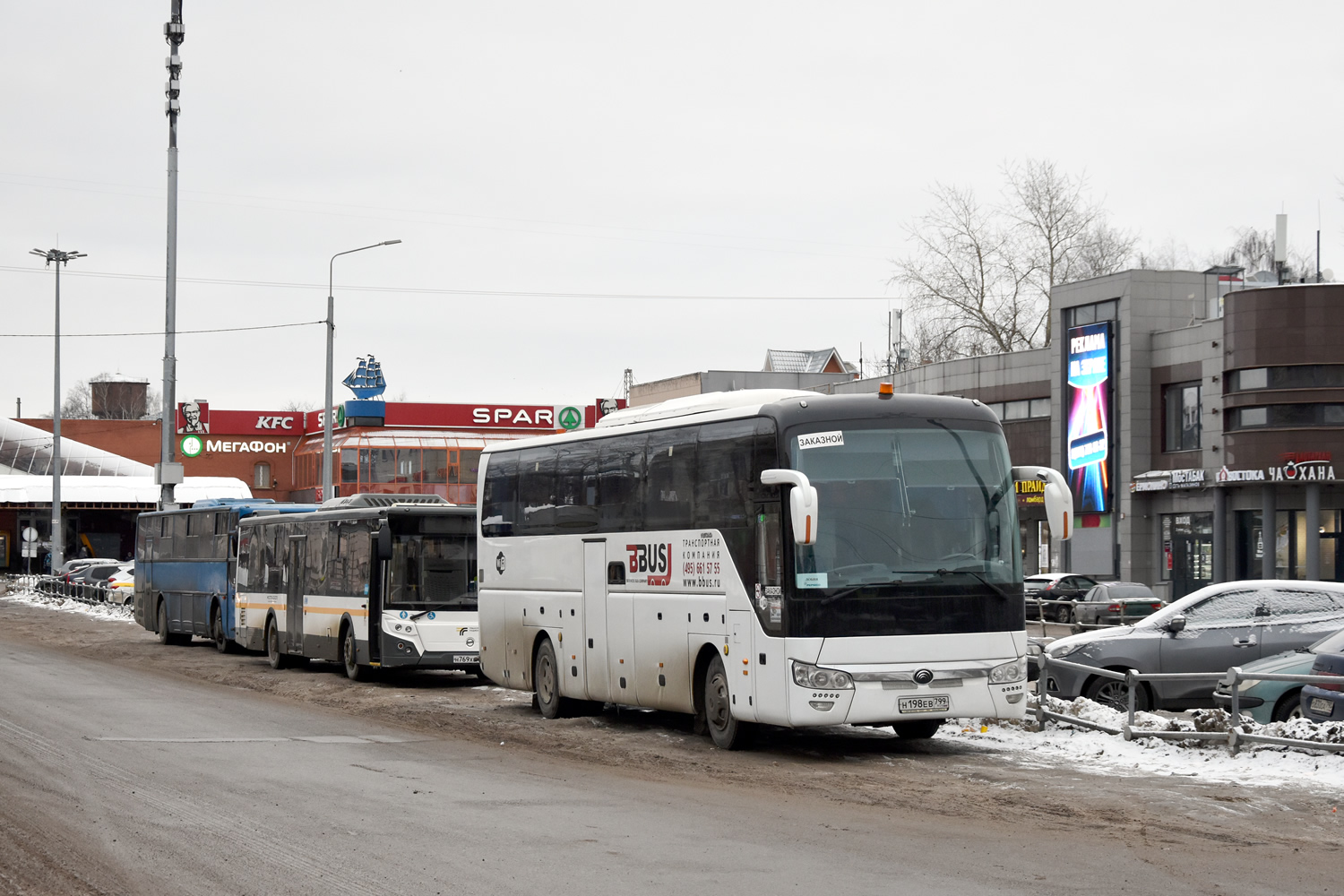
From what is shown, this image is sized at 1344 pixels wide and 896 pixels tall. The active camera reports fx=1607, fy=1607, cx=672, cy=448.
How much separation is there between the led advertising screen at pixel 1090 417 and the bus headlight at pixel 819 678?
37975mm

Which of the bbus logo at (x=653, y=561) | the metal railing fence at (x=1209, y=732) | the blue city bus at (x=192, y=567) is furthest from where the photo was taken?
the blue city bus at (x=192, y=567)

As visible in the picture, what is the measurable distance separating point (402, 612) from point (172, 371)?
54.1ft

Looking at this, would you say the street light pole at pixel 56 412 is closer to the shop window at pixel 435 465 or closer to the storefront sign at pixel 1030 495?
the shop window at pixel 435 465

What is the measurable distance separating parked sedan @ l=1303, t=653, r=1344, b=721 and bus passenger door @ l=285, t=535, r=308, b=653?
17.8 metres

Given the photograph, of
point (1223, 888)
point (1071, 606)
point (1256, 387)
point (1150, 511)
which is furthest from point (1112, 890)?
point (1150, 511)

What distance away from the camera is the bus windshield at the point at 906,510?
14344 millimetres

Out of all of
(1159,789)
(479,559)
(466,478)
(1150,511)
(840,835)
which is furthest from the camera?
(466,478)

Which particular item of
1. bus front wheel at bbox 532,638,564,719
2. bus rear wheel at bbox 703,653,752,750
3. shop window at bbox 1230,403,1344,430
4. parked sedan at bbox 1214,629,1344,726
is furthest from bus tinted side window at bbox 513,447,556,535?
shop window at bbox 1230,403,1344,430

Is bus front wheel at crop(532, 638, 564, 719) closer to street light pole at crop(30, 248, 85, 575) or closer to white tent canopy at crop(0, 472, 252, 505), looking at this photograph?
street light pole at crop(30, 248, 85, 575)

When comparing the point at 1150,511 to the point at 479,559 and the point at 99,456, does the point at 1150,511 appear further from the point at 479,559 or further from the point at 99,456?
the point at 99,456

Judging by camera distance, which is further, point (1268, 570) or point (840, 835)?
point (1268, 570)

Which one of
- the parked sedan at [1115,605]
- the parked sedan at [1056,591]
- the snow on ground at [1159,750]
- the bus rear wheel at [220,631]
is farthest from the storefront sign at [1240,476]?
the snow on ground at [1159,750]

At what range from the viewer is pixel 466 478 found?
77938mm

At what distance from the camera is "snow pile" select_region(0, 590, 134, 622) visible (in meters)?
48.3
